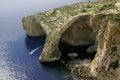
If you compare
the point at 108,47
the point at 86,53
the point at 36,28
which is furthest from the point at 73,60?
the point at 36,28

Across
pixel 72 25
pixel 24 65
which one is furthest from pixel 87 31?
pixel 24 65

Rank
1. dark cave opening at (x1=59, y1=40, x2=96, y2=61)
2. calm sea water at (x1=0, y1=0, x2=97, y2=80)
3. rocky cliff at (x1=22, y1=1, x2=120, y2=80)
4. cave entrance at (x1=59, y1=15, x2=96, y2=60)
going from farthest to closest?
cave entrance at (x1=59, y1=15, x2=96, y2=60)
dark cave opening at (x1=59, y1=40, x2=96, y2=61)
calm sea water at (x1=0, y1=0, x2=97, y2=80)
rocky cliff at (x1=22, y1=1, x2=120, y2=80)

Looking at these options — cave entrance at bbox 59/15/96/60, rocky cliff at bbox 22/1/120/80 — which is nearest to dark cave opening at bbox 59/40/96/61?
cave entrance at bbox 59/15/96/60

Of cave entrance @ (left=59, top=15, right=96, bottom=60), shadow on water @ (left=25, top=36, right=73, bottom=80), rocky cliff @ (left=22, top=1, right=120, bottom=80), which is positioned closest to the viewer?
rocky cliff @ (left=22, top=1, right=120, bottom=80)

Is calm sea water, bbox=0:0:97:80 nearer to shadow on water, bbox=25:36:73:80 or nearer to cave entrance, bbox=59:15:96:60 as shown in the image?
shadow on water, bbox=25:36:73:80

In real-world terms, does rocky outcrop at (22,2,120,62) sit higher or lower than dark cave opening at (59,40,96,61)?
higher

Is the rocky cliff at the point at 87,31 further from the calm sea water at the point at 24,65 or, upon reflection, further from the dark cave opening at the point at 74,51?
the calm sea water at the point at 24,65

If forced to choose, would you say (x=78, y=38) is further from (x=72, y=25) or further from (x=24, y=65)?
(x=24, y=65)

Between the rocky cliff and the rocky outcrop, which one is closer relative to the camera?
the rocky cliff
